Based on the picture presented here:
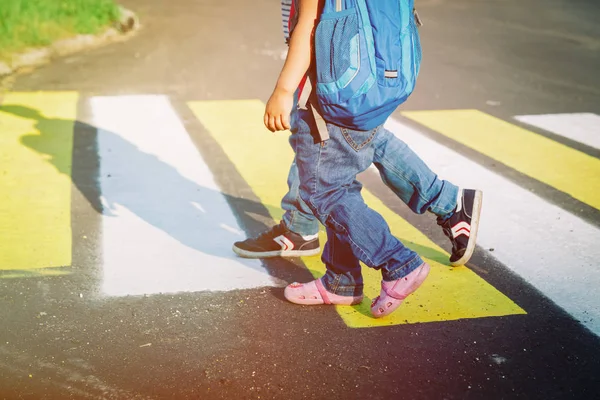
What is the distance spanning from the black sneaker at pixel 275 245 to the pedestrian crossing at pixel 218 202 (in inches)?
2.8

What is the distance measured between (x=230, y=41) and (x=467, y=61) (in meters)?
3.18

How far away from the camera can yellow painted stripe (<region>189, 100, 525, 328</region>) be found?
3469 mm

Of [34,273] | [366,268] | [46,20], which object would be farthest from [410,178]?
[46,20]

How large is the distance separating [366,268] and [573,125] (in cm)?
366

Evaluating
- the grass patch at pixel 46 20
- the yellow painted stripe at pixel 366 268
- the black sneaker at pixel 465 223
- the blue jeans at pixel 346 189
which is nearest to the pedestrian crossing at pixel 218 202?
the yellow painted stripe at pixel 366 268

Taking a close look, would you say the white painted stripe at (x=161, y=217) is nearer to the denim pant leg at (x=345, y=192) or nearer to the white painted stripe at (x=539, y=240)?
the denim pant leg at (x=345, y=192)

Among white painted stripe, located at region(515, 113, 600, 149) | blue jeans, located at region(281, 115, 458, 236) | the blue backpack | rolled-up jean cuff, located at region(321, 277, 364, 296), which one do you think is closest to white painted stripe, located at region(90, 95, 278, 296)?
rolled-up jean cuff, located at region(321, 277, 364, 296)

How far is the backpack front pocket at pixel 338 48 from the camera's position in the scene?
295cm

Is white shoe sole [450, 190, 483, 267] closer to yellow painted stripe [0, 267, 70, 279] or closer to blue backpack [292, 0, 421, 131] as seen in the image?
blue backpack [292, 0, 421, 131]

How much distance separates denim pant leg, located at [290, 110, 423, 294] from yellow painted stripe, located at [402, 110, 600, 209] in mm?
2168

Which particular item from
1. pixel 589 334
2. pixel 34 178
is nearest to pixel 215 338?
pixel 589 334

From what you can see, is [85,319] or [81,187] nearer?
[85,319]

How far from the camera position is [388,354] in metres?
3.10

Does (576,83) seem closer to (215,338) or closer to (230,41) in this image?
(230,41)
